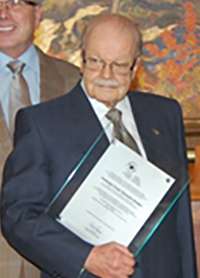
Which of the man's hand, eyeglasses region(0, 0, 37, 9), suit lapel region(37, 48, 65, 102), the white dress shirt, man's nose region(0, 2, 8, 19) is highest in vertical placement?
eyeglasses region(0, 0, 37, 9)

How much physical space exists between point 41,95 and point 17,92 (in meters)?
0.07

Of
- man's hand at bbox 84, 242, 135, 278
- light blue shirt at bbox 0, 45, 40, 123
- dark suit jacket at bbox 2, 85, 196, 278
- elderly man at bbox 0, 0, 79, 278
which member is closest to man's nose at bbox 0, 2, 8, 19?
elderly man at bbox 0, 0, 79, 278

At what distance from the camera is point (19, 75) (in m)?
2.10

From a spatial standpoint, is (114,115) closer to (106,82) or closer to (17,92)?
(106,82)

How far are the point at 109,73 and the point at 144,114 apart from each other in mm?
198

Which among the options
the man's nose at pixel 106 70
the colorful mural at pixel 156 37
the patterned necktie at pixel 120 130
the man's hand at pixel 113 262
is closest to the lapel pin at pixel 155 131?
the patterned necktie at pixel 120 130

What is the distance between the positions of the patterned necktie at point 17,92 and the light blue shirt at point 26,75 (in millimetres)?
13

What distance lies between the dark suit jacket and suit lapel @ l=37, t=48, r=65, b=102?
343 millimetres

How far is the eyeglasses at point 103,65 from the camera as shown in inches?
64.6

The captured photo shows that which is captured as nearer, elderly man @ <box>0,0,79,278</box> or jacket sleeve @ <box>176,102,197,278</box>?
jacket sleeve @ <box>176,102,197,278</box>

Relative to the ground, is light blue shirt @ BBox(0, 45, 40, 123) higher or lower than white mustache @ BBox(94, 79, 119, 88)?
lower

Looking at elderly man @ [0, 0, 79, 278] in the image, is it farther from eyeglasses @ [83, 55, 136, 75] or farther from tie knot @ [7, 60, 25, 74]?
eyeglasses @ [83, 55, 136, 75]

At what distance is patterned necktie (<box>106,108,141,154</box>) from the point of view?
5.41 ft

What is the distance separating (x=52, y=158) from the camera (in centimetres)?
166
